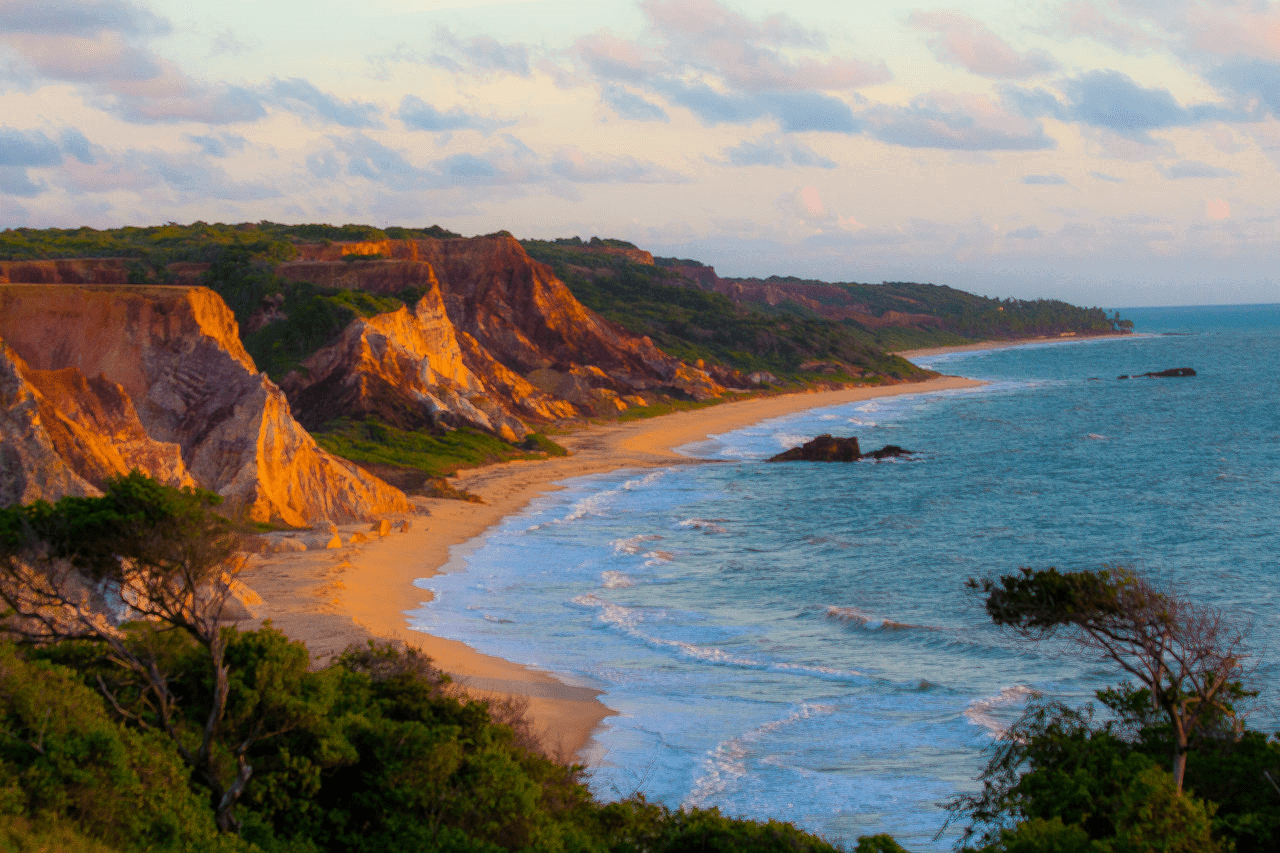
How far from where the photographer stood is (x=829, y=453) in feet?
227

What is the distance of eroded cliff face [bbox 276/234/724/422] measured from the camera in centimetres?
7550

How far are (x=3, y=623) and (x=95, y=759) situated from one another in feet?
16.7

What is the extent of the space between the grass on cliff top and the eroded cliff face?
486cm

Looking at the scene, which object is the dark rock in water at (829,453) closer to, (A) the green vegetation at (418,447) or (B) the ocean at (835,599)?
(B) the ocean at (835,599)

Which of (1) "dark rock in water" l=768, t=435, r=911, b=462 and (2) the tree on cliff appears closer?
(2) the tree on cliff

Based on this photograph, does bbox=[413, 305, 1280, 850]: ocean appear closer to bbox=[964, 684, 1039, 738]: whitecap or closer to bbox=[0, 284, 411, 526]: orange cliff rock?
bbox=[964, 684, 1039, 738]: whitecap

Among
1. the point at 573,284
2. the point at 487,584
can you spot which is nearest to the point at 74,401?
the point at 487,584

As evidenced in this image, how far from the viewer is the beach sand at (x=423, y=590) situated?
23.3m

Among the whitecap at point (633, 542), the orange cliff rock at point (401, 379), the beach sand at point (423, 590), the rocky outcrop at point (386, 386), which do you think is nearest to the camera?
the beach sand at point (423, 590)

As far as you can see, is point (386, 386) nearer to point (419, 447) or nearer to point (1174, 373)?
point (419, 447)

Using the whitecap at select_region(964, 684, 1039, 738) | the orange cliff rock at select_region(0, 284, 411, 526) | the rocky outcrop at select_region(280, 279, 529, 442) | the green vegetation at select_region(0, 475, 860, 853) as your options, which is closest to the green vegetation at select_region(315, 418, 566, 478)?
the rocky outcrop at select_region(280, 279, 529, 442)

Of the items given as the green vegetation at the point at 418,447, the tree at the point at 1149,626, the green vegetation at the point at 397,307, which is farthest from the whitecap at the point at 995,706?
the green vegetation at the point at 418,447

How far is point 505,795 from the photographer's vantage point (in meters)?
14.1

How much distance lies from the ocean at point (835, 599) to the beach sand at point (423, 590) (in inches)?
35.1
